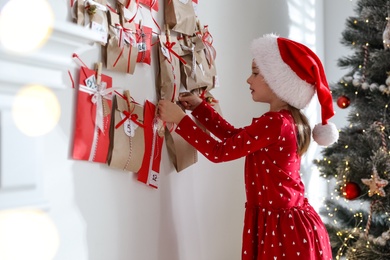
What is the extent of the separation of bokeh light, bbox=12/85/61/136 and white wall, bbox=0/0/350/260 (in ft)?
0.39

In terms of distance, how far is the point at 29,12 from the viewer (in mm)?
677

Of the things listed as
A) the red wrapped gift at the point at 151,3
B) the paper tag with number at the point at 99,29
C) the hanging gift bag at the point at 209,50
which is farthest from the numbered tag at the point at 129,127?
the hanging gift bag at the point at 209,50

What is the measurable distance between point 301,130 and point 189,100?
1.22 ft

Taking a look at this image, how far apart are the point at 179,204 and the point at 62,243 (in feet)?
1.77

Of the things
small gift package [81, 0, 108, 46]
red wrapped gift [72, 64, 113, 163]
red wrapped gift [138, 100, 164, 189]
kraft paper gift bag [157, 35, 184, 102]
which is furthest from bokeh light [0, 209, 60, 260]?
kraft paper gift bag [157, 35, 184, 102]

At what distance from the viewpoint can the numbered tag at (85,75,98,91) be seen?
4.09 ft

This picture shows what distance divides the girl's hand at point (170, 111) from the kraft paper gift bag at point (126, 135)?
9 cm

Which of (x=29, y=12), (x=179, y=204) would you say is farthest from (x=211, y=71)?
(x=29, y=12)

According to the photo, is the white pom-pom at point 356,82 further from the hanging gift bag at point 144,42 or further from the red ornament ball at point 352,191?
the hanging gift bag at point 144,42

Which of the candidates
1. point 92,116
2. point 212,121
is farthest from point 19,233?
point 212,121

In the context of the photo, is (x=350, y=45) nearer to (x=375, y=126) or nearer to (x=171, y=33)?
(x=375, y=126)

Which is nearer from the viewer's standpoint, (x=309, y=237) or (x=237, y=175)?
(x=309, y=237)

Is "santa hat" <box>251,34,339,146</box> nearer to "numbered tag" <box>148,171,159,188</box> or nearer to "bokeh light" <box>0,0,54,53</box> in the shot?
"numbered tag" <box>148,171,159,188</box>

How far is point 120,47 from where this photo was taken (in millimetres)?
1334
